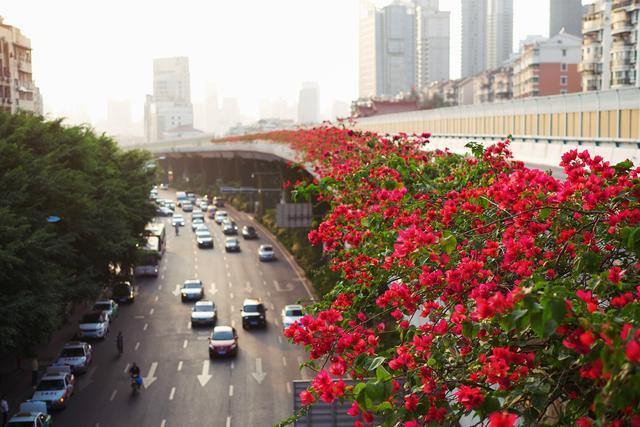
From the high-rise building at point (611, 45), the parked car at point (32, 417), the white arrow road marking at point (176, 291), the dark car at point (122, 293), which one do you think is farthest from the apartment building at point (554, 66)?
the parked car at point (32, 417)

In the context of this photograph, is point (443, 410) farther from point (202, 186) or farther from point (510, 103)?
point (202, 186)

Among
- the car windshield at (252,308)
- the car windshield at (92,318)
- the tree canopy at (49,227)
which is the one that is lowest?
the car windshield at (92,318)

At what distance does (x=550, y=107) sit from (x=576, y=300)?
31382 millimetres

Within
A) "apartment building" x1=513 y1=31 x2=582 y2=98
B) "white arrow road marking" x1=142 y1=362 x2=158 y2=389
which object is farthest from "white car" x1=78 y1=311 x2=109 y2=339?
"apartment building" x1=513 y1=31 x2=582 y2=98

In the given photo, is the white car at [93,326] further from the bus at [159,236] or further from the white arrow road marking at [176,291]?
the bus at [159,236]

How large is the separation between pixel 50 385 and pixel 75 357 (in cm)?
465

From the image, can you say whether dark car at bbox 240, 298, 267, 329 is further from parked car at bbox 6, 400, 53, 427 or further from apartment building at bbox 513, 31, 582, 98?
apartment building at bbox 513, 31, 582, 98

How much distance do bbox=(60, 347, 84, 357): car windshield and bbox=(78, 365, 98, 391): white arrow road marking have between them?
74cm

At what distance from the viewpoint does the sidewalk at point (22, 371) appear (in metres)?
31.0

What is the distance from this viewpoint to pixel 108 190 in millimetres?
40719

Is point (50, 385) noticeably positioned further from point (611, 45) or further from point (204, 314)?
point (611, 45)

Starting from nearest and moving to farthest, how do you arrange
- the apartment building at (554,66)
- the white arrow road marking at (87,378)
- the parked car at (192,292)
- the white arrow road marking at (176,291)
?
the white arrow road marking at (87,378), the parked car at (192,292), the white arrow road marking at (176,291), the apartment building at (554,66)

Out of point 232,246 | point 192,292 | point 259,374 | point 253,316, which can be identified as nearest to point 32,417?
point 259,374

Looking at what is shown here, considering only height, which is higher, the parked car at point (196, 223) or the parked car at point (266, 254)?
the parked car at point (266, 254)
